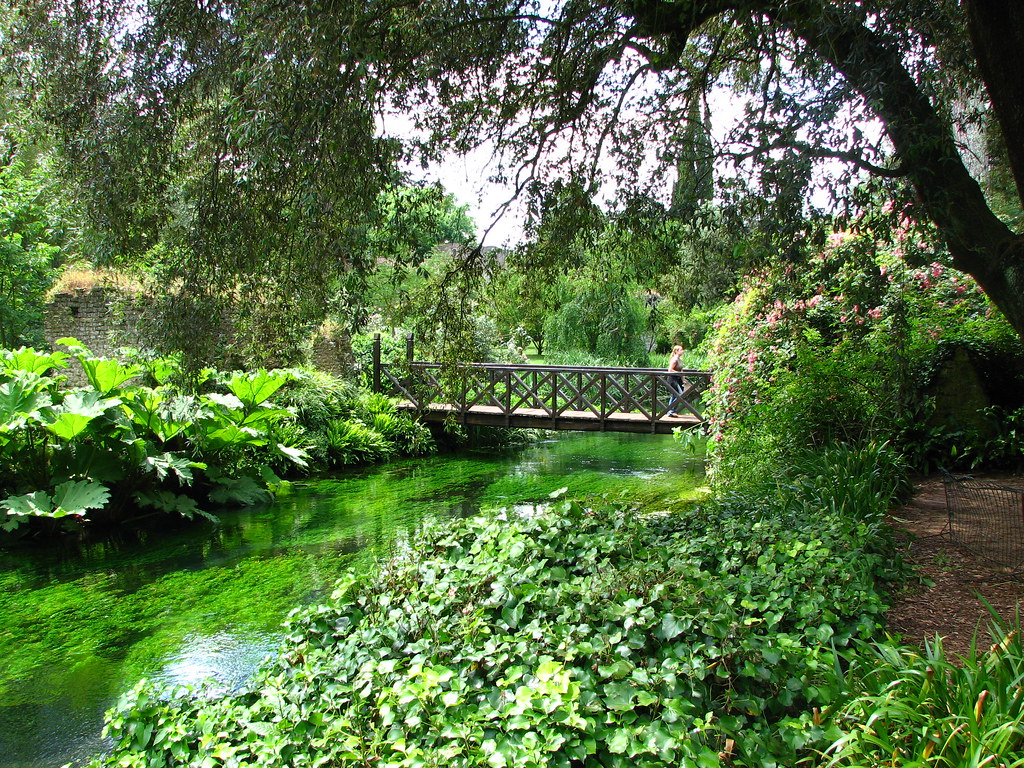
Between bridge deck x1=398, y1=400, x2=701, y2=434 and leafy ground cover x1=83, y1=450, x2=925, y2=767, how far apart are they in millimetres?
7254

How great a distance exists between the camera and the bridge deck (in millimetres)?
11102

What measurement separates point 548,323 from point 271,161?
1439 cm

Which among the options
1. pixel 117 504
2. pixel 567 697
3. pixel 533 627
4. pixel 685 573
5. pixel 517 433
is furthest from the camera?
pixel 517 433

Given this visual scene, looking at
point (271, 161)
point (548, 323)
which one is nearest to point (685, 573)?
point (271, 161)

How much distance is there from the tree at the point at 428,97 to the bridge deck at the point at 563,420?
256 inches

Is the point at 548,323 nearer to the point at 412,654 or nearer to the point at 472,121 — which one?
the point at 472,121

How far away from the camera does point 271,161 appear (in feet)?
12.1

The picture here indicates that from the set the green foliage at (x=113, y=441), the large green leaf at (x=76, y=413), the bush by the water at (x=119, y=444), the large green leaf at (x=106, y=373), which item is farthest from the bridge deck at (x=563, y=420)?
the large green leaf at (x=76, y=413)

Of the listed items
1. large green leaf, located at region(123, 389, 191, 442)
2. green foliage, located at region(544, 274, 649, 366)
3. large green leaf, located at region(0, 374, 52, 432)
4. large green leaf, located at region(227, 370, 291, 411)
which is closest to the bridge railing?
large green leaf, located at region(227, 370, 291, 411)

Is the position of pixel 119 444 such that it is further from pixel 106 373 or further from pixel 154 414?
pixel 106 373

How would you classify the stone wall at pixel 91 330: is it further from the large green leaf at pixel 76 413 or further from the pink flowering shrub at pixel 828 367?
the pink flowering shrub at pixel 828 367

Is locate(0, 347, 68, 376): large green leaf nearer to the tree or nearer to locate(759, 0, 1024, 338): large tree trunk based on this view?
the tree

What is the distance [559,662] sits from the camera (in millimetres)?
2631

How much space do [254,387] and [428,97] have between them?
4938 mm
